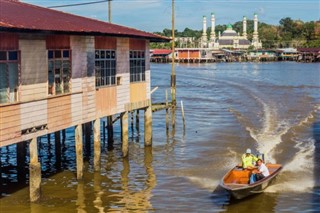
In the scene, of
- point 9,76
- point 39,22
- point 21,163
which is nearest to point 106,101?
point 21,163

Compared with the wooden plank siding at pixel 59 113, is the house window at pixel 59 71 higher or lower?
higher

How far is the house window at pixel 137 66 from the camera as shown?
2812 centimetres

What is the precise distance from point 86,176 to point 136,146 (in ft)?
26.2

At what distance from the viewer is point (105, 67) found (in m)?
25.4

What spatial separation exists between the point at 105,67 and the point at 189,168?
6268 millimetres

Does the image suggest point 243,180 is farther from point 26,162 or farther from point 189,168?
point 26,162

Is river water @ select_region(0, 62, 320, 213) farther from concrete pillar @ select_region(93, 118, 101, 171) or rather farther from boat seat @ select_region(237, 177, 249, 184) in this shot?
boat seat @ select_region(237, 177, 249, 184)

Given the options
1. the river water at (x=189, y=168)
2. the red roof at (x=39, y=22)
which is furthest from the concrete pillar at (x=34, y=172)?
the red roof at (x=39, y=22)

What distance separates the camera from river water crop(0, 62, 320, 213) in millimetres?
20641

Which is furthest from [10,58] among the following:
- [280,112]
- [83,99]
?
[280,112]

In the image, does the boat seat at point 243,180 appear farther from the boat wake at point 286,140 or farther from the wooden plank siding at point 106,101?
the wooden plank siding at point 106,101

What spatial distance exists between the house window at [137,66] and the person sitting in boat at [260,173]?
8.85 meters

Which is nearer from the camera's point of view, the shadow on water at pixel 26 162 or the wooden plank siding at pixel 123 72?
the shadow on water at pixel 26 162

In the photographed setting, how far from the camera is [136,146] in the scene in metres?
32.3
